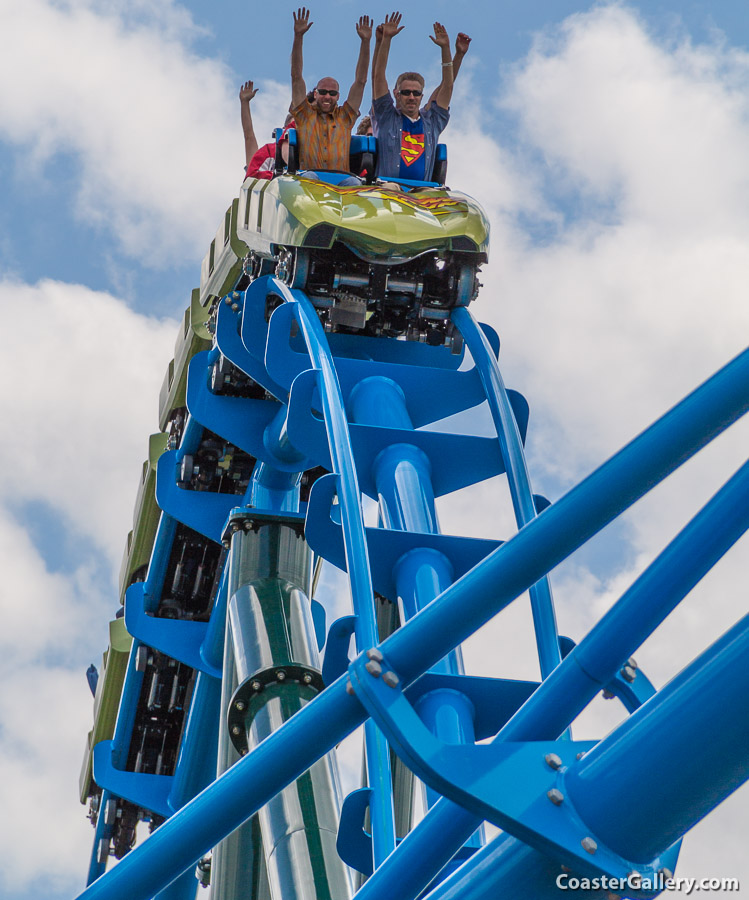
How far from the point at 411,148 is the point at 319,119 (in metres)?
0.52

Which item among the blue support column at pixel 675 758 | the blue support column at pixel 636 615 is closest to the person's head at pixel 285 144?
the blue support column at pixel 636 615

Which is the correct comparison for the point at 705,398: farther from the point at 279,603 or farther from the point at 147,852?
the point at 279,603

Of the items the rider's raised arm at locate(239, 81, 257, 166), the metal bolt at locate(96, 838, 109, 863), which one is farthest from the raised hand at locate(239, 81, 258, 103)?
the metal bolt at locate(96, 838, 109, 863)

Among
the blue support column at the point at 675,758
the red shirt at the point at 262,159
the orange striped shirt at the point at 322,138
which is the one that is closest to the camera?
the blue support column at the point at 675,758

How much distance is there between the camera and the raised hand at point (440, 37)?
25.0 ft

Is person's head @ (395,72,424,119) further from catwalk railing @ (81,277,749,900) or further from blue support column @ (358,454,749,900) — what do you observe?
blue support column @ (358,454,749,900)

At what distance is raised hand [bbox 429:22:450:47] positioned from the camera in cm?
761

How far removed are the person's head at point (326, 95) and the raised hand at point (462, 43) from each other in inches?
30.7

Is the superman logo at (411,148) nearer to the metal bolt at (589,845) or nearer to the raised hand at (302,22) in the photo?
the raised hand at (302,22)

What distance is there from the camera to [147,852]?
3158 mm

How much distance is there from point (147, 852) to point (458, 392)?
11.2 ft

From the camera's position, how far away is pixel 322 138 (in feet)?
23.5

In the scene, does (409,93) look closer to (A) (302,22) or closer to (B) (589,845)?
(A) (302,22)

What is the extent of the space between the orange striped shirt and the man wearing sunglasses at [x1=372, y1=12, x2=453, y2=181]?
0.22 m
